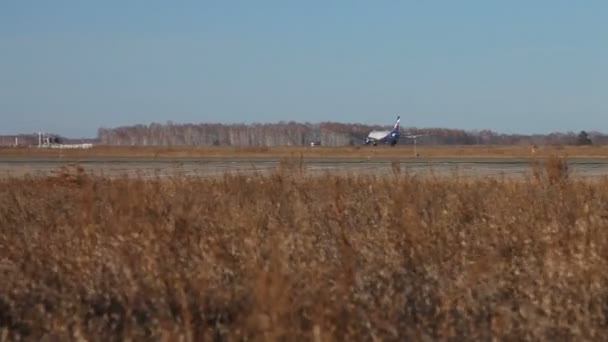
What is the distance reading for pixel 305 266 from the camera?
25.4 feet

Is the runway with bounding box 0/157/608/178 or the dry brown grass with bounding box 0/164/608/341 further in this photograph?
the runway with bounding box 0/157/608/178

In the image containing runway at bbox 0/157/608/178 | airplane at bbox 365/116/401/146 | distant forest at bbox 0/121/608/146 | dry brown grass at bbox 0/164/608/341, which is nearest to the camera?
dry brown grass at bbox 0/164/608/341

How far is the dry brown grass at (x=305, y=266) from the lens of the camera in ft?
20.8

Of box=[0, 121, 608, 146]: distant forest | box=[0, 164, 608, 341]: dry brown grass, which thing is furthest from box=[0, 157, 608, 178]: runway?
box=[0, 121, 608, 146]: distant forest

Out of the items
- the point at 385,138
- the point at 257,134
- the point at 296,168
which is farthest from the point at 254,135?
the point at 296,168

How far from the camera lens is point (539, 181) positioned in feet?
51.6

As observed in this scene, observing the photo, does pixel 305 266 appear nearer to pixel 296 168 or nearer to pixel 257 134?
pixel 296 168

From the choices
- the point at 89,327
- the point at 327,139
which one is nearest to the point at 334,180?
the point at 89,327

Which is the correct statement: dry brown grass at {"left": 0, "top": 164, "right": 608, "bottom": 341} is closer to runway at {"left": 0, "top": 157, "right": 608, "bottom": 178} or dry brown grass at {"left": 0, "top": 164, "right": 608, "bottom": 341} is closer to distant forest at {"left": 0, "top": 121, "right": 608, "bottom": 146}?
runway at {"left": 0, "top": 157, "right": 608, "bottom": 178}

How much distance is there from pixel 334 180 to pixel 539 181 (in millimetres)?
3594

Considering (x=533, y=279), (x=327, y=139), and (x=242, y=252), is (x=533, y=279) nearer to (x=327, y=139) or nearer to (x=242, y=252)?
(x=242, y=252)

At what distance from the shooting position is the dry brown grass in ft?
20.8

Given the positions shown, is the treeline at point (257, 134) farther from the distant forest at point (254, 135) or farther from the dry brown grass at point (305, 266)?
the dry brown grass at point (305, 266)

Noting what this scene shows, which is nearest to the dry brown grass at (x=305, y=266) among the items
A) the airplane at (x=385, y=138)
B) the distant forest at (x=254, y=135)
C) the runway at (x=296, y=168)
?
the runway at (x=296, y=168)
